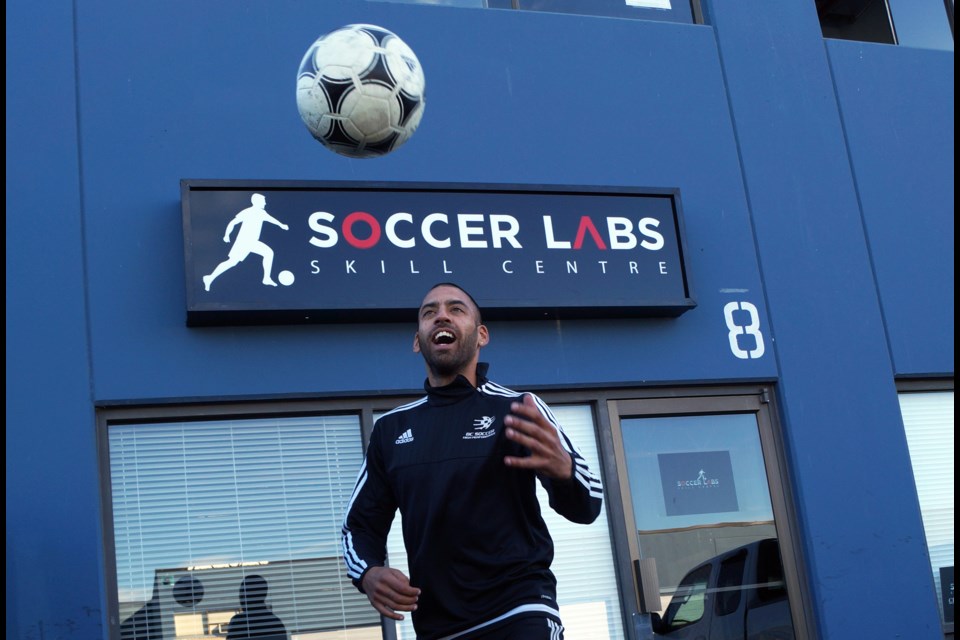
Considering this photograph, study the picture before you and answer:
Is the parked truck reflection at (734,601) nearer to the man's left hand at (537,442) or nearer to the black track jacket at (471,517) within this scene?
the black track jacket at (471,517)

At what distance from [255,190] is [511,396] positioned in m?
2.63

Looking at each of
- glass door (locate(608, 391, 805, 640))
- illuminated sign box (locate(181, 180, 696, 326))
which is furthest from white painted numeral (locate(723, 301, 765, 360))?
illuminated sign box (locate(181, 180, 696, 326))

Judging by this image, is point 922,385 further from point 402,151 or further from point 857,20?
point 402,151

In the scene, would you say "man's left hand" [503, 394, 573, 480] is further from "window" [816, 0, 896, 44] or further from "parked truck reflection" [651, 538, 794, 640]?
"window" [816, 0, 896, 44]

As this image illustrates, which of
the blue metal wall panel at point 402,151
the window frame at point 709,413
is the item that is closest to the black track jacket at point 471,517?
the blue metal wall panel at point 402,151

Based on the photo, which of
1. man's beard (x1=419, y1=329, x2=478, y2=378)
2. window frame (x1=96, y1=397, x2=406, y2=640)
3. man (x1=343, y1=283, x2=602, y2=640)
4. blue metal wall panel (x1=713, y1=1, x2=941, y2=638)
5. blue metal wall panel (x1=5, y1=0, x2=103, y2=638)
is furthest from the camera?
blue metal wall panel (x1=713, y1=1, x2=941, y2=638)

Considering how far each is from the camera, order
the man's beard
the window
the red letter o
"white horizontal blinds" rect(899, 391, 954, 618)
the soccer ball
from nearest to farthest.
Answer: the man's beard < the soccer ball < the red letter o < "white horizontal blinds" rect(899, 391, 954, 618) < the window

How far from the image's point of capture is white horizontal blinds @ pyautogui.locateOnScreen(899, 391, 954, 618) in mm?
7785

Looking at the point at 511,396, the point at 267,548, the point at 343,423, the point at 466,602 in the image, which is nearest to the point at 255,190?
the point at 343,423

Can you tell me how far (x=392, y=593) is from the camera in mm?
4113

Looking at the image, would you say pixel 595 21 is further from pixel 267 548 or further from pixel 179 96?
pixel 267 548

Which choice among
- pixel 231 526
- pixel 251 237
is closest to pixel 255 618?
pixel 231 526

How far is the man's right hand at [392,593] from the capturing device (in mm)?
4086

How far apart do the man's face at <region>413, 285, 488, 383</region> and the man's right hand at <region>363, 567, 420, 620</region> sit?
2.78ft
